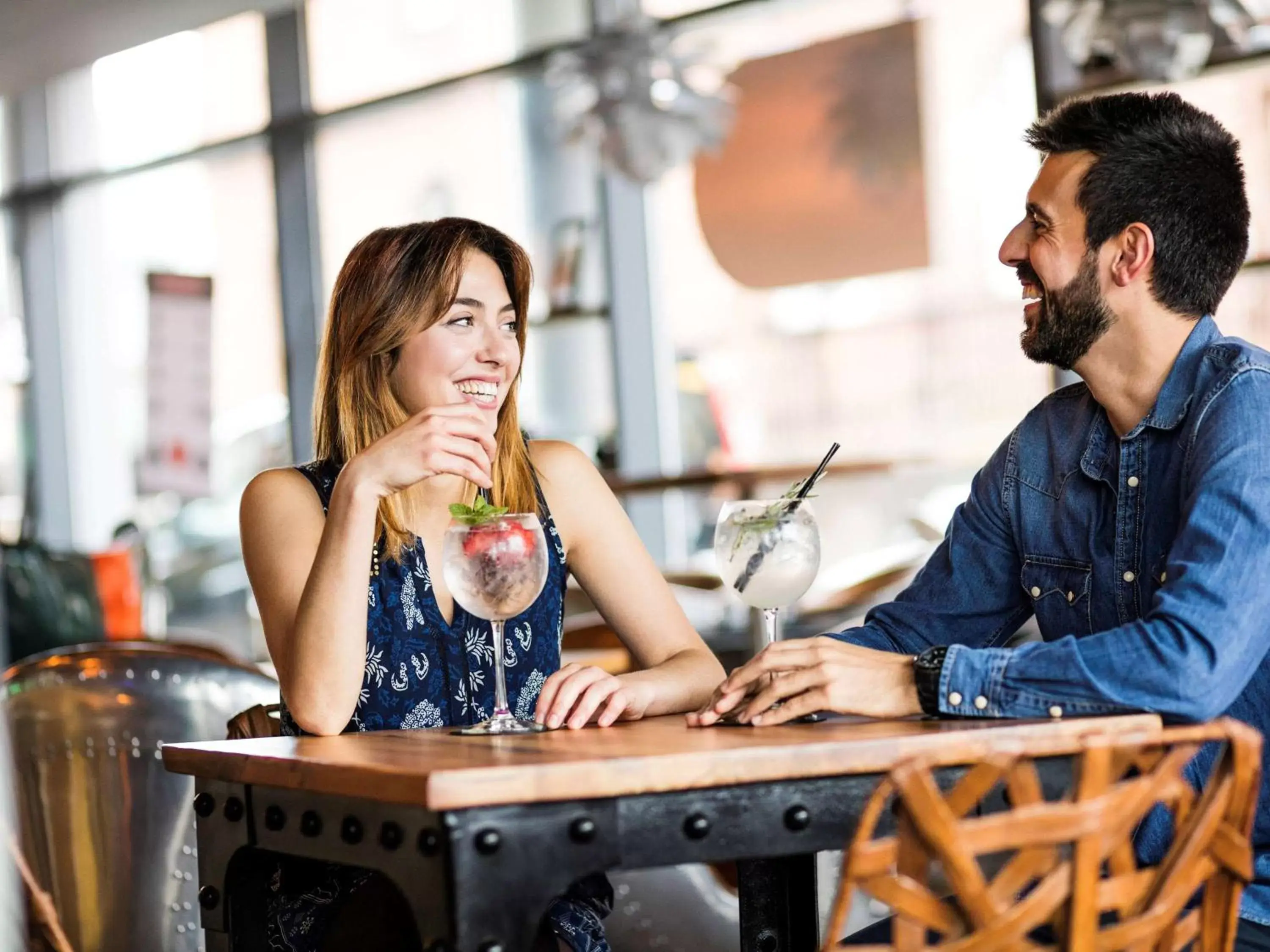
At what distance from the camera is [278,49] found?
756 centimetres

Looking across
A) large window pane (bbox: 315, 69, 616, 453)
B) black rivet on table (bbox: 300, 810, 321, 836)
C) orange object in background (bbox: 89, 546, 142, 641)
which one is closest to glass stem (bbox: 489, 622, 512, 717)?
black rivet on table (bbox: 300, 810, 321, 836)

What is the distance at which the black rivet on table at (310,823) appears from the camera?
1.50 m

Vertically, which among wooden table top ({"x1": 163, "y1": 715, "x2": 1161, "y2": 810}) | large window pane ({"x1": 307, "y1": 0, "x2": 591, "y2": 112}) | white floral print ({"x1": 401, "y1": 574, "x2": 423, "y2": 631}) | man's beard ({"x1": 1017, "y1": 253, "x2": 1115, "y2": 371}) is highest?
large window pane ({"x1": 307, "y1": 0, "x2": 591, "y2": 112})

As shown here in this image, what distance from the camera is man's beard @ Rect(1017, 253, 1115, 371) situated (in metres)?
1.94

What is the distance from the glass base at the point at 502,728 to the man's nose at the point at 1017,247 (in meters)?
0.82

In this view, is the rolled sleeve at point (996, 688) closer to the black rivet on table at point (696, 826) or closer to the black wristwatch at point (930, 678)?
the black wristwatch at point (930, 678)

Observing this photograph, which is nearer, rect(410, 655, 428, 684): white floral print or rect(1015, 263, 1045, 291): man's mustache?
rect(1015, 263, 1045, 291): man's mustache

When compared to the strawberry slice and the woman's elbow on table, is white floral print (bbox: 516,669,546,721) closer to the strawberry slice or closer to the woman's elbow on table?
the woman's elbow on table

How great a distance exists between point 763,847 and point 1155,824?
0.57 m

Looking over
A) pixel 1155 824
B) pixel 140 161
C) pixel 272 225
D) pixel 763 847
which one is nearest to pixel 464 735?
pixel 763 847

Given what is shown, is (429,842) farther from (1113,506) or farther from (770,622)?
(1113,506)

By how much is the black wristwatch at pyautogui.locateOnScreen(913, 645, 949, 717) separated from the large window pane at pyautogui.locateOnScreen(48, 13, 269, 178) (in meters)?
6.62

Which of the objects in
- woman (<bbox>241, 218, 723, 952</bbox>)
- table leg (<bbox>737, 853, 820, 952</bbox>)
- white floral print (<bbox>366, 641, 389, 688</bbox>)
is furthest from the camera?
white floral print (<bbox>366, 641, 389, 688</bbox>)

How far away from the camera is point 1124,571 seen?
1.89 meters
